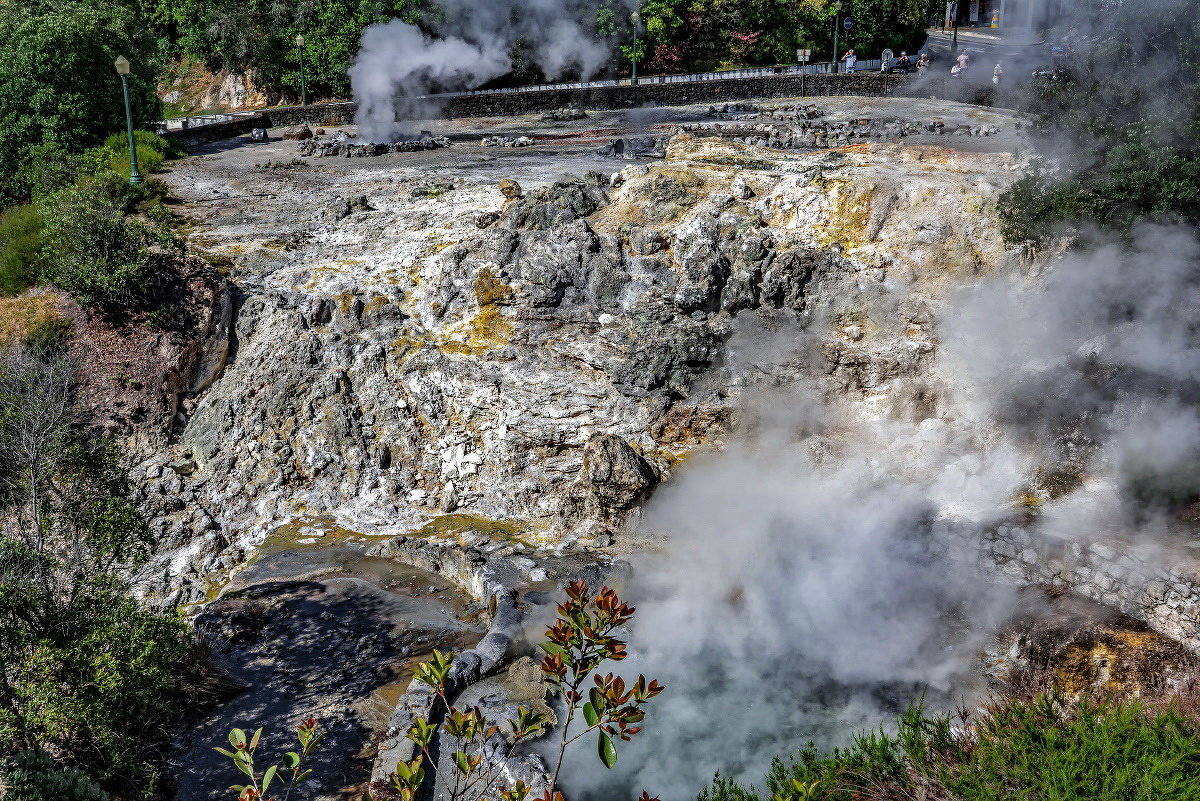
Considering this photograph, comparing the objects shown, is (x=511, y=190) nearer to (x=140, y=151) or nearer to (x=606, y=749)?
(x=140, y=151)

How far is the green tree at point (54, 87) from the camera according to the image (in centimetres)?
1852

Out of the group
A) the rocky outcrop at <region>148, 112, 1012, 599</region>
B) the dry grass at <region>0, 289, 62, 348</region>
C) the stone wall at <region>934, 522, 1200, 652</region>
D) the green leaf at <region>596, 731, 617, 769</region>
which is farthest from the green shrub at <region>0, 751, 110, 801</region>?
the dry grass at <region>0, 289, 62, 348</region>

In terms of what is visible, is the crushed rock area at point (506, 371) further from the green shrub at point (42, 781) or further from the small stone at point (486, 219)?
the green shrub at point (42, 781)

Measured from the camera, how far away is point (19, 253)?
13305 millimetres

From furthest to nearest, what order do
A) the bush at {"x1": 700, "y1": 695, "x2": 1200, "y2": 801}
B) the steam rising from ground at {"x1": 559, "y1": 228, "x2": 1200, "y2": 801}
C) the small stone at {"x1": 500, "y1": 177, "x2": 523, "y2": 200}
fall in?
the small stone at {"x1": 500, "y1": 177, "x2": 523, "y2": 200}, the steam rising from ground at {"x1": 559, "y1": 228, "x2": 1200, "y2": 801}, the bush at {"x1": 700, "y1": 695, "x2": 1200, "y2": 801}

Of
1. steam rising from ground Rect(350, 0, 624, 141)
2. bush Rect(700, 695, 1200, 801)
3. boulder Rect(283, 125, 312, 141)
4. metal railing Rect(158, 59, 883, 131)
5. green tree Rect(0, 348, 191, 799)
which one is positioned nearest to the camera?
bush Rect(700, 695, 1200, 801)

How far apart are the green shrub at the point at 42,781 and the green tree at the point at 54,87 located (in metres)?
15.3

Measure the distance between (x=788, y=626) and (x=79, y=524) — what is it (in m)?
6.64

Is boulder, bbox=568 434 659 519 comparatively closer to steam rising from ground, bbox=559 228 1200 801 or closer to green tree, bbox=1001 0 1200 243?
steam rising from ground, bbox=559 228 1200 801

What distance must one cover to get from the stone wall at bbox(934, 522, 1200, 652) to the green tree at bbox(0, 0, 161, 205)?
17.9 m

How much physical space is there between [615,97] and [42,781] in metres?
23.5

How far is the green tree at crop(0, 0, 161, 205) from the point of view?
1852 centimetres

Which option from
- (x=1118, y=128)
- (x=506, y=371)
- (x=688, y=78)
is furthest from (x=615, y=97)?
(x=1118, y=128)

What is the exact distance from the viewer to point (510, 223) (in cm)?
1359
